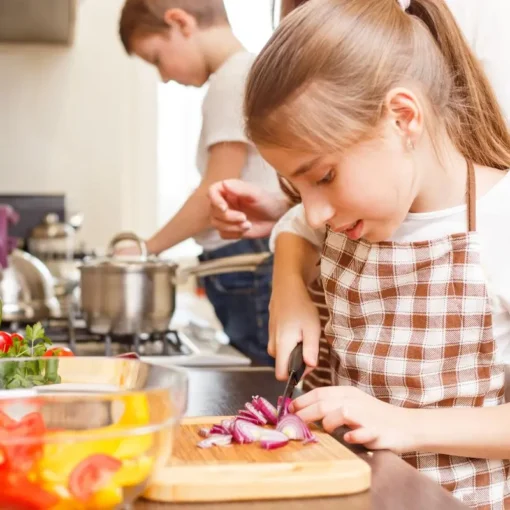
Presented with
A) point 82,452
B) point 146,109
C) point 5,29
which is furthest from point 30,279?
point 146,109

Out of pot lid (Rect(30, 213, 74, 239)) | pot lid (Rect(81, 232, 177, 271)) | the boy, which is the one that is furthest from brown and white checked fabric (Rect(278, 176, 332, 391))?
pot lid (Rect(30, 213, 74, 239))

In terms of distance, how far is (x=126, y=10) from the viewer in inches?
71.1

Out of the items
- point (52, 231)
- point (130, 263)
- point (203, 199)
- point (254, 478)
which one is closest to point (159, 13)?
point (203, 199)

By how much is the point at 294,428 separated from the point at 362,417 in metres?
0.07

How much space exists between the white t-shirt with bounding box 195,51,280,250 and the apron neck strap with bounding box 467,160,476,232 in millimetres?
794

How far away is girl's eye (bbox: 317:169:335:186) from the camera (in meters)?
0.85

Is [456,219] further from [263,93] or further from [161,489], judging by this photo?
[161,489]

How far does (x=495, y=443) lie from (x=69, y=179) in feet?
11.2

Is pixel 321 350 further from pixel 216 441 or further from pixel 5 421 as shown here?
pixel 5 421

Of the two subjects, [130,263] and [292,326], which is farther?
[130,263]

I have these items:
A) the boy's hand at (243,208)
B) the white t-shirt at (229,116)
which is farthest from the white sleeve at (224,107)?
the boy's hand at (243,208)

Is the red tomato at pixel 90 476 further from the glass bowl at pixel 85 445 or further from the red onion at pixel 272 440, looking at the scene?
the red onion at pixel 272 440

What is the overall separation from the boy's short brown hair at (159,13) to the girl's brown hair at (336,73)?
→ 0.90 m

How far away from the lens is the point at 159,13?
69.6 inches
